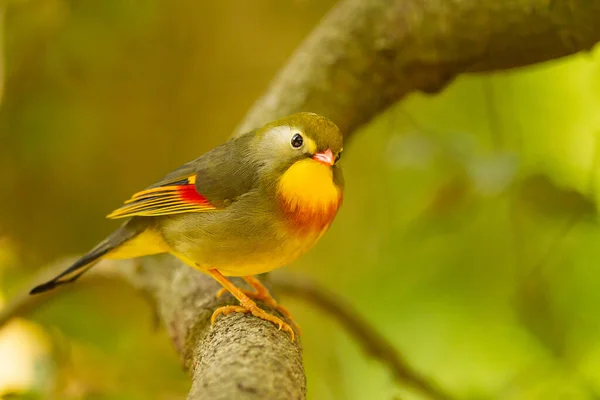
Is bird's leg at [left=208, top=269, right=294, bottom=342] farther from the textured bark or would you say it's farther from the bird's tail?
the bird's tail

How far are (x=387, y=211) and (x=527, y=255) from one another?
1.45m

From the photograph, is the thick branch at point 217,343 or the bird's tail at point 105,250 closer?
the thick branch at point 217,343

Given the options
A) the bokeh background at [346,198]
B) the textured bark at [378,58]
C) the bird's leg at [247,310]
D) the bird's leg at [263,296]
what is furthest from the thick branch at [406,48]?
the bird's leg at [247,310]

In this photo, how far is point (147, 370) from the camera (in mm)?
3367

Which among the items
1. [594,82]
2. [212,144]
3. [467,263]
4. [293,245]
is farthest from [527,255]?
[212,144]

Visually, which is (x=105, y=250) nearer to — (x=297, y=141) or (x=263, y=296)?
(x=263, y=296)

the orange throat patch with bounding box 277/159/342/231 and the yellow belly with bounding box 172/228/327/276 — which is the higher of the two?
the orange throat patch with bounding box 277/159/342/231

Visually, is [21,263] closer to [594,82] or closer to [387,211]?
[387,211]

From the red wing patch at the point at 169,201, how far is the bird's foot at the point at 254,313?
342 mm

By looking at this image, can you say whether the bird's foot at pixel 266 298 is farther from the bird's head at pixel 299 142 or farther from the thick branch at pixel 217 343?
the bird's head at pixel 299 142

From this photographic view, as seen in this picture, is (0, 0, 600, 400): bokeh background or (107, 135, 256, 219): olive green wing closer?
(107, 135, 256, 219): olive green wing

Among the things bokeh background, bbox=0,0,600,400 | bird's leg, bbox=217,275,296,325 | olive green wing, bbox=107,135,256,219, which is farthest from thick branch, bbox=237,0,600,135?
bird's leg, bbox=217,275,296,325

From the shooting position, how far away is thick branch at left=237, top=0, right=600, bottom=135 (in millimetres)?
2332

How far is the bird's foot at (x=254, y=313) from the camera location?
1.96 metres
